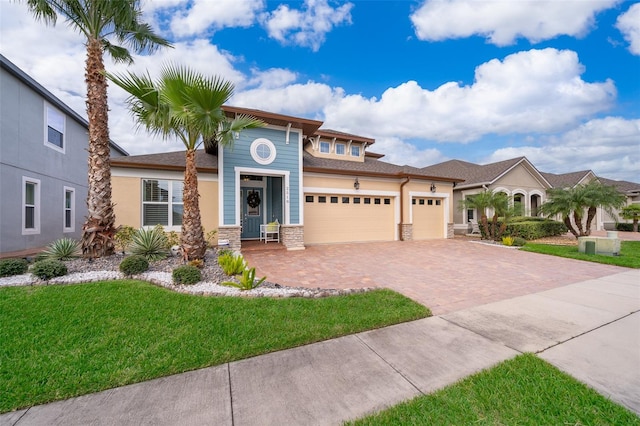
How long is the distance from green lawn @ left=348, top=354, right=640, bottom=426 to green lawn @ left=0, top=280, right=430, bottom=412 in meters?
1.42

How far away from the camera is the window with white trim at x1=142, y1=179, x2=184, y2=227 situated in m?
9.76

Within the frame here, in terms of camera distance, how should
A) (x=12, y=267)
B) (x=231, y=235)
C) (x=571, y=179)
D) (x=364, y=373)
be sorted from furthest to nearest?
1. (x=571, y=179)
2. (x=231, y=235)
3. (x=12, y=267)
4. (x=364, y=373)

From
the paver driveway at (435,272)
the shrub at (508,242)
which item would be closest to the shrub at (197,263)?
the paver driveway at (435,272)

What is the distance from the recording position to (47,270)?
16.8 ft

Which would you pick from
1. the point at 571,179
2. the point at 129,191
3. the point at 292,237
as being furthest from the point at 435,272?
the point at 571,179

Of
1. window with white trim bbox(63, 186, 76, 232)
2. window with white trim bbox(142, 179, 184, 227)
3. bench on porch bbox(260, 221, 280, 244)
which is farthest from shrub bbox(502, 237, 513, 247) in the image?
window with white trim bbox(63, 186, 76, 232)

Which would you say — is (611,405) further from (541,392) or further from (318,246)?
(318,246)

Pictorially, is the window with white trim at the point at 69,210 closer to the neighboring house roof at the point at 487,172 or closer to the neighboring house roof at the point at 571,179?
the neighboring house roof at the point at 487,172

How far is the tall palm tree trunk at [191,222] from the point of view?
6332mm

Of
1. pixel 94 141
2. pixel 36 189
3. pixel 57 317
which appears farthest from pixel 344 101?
pixel 57 317

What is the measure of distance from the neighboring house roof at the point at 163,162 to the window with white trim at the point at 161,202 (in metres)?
0.65

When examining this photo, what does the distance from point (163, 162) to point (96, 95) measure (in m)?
3.51

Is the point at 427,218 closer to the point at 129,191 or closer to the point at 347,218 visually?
the point at 347,218

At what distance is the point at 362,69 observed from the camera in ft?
46.3
